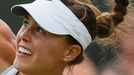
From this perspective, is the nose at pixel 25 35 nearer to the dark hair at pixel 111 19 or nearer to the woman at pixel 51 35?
the woman at pixel 51 35

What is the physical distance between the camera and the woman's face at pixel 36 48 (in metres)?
1.86

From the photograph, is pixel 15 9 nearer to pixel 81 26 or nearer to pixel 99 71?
pixel 81 26

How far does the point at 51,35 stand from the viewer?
1889 mm

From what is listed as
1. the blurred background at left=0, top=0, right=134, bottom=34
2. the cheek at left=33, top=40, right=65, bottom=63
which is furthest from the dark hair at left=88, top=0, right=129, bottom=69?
the blurred background at left=0, top=0, right=134, bottom=34

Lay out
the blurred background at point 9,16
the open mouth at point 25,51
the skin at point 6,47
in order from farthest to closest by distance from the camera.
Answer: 1. the blurred background at point 9,16
2. the skin at point 6,47
3. the open mouth at point 25,51

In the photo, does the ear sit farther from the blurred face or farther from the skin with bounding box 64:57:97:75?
the skin with bounding box 64:57:97:75

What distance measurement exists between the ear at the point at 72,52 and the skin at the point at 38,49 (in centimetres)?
2

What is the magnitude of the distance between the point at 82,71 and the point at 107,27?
0.69 metres

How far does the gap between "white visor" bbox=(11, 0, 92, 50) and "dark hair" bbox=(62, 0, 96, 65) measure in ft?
0.07

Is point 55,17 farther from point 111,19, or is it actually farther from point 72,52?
point 111,19

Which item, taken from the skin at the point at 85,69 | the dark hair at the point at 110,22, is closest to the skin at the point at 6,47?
the skin at the point at 85,69

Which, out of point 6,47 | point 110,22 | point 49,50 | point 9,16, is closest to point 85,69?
point 6,47

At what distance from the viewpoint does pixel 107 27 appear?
209 cm

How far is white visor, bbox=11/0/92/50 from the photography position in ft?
6.13
